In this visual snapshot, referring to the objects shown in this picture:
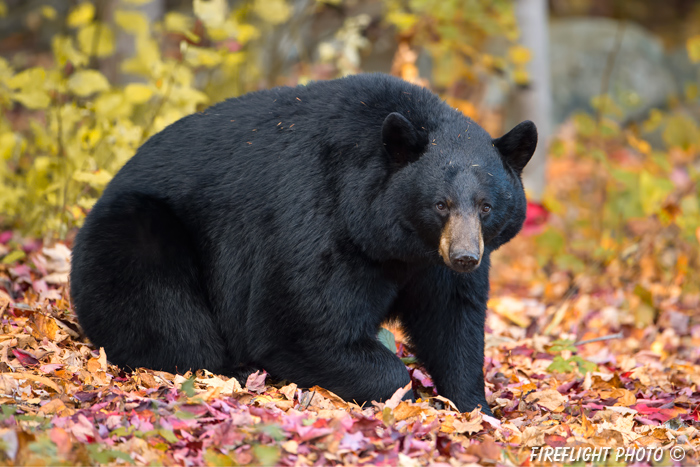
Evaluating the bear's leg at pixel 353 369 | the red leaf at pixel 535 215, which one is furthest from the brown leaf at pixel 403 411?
the red leaf at pixel 535 215

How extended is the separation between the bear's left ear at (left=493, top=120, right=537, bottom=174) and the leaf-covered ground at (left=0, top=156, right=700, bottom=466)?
4.21 ft

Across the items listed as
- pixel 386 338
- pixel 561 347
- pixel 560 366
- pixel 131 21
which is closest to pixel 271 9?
pixel 131 21

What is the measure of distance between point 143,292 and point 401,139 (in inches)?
62.5

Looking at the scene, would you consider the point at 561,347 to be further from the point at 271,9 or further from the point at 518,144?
the point at 271,9

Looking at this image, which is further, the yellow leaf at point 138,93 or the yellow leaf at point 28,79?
the yellow leaf at point 138,93

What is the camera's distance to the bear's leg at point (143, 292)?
3.88 meters

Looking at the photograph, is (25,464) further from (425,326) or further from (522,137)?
(522,137)

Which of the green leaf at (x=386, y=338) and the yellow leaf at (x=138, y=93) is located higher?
the yellow leaf at (x=138, y=93)

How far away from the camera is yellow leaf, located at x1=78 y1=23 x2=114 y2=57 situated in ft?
19.0

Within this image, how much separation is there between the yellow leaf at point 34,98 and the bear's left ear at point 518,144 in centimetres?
333

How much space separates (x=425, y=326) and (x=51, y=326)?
210 cm

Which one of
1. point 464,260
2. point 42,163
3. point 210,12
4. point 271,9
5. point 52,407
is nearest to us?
point 52,407
